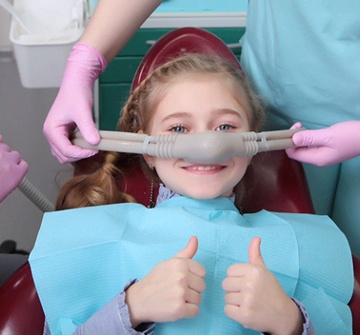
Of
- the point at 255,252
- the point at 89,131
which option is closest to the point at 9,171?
the point at 89,131

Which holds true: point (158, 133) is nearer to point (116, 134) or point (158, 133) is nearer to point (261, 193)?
point (116, 134)

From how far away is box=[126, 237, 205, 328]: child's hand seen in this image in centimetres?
82

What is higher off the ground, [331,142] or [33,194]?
[331,142]

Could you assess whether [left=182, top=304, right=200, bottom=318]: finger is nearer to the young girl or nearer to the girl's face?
the young girl

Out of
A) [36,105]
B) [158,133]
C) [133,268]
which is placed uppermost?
[158,133]

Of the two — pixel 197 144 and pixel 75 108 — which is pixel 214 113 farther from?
pixel 75 108

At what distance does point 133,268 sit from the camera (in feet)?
3.26

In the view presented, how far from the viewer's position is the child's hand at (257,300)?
32.5 inches

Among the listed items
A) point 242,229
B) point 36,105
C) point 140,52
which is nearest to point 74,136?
point 242,229

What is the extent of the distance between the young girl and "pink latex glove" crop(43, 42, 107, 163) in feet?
0.42

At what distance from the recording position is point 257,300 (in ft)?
2.71

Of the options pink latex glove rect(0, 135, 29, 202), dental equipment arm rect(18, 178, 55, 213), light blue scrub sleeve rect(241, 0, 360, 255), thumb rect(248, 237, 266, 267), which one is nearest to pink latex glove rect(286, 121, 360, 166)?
light blue scrub sleeve rect(241, 0, 360, 255)

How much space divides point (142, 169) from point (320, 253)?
1.52 ft

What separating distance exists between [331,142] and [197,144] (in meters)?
0.36
